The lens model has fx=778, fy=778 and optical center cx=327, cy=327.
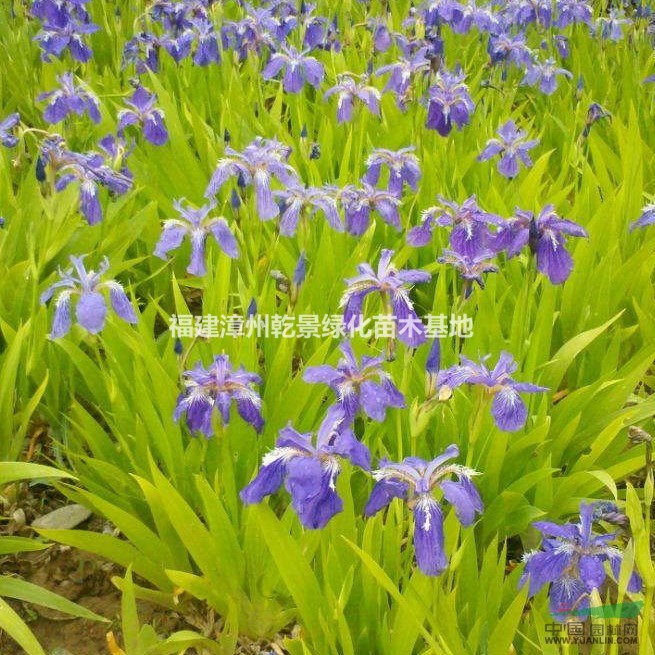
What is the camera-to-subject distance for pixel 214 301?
2.33 meters

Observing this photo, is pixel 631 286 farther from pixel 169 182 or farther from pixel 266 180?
pixel 169 182

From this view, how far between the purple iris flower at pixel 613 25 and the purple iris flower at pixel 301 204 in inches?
124

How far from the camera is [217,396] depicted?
68.8 inches

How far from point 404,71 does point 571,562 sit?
8.70ft

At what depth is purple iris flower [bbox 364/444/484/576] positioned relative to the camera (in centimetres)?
124

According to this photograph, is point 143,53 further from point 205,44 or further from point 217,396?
point 217,396

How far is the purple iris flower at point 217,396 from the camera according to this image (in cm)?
174

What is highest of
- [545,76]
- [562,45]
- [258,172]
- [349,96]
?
[562,45]

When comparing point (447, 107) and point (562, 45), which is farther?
point (562, 45)

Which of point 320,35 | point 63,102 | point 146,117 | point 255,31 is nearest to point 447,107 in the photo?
point 146,117

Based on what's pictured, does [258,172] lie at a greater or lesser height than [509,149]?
lesser

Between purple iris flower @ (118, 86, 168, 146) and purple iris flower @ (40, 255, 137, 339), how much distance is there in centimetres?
122

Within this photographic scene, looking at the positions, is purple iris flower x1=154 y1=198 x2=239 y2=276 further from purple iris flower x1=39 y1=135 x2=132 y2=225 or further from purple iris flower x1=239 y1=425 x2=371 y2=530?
purple iris flower x1=239 y1=425 x2=371 y2=530

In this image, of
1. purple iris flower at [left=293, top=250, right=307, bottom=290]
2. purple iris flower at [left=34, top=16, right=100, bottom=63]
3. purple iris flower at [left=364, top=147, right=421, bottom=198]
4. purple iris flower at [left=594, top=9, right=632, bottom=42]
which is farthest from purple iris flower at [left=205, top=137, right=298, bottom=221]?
purple iris flower at [left=594, top=9, right=632, bottom=42]
